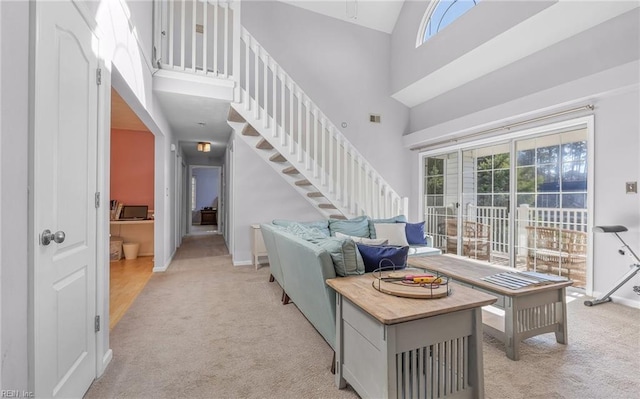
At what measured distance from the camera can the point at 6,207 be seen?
1046 millimetres

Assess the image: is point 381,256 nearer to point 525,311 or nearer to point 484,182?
point 525,311

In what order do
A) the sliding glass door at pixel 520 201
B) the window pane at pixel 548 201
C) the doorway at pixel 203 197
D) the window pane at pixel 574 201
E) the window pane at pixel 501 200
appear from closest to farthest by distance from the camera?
the window pane at pixel 574 201, the sliding glass door at pixel 520 201, the window pane at pixel 548 201, the window pane at pixel 501 200, the doorway at pixel 203 197

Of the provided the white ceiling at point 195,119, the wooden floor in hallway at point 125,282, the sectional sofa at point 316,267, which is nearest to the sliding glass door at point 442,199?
the sectional sofa at point 316,267

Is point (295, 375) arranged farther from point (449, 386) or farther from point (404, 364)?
point (449, 386)

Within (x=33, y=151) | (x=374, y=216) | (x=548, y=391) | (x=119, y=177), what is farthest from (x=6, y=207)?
(x=119, y=177)

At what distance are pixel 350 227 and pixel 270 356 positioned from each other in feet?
6.80

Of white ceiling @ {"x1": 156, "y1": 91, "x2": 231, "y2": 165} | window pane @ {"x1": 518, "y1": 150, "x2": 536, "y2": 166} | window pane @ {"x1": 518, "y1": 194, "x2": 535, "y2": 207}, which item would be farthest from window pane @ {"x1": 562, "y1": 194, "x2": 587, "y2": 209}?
white ceiling @ {"x1": 156, "y1": 91, "x2": 231, "y2": 165}

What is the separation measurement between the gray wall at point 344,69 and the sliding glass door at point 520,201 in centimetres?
108

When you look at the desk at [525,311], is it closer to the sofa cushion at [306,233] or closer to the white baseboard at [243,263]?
the sofa cushion at [306,233]

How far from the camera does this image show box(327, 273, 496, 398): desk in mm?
1374

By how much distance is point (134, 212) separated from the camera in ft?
17.5

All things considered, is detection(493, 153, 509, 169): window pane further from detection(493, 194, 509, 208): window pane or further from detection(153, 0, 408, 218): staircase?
detection(153, 0, 408, 218): staircase

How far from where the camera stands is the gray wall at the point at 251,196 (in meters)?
4.90

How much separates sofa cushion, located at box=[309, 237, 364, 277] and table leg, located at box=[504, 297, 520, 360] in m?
1.09
